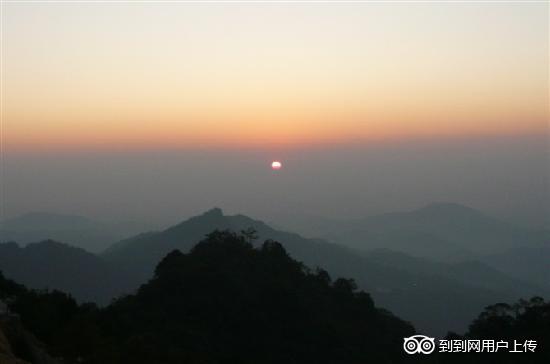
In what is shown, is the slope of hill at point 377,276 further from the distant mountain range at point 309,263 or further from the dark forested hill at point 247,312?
the dark forested hill at point 247,312

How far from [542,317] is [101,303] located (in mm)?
98806

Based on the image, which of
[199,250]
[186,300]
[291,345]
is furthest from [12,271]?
[291,345]

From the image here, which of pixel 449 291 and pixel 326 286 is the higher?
pixel 326 286

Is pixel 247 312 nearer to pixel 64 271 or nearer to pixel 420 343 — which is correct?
pixel 420 343

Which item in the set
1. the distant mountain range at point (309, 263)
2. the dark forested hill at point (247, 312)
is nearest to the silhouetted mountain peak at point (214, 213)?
the distant mountain range at point (309, 263)

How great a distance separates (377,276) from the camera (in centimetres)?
16900

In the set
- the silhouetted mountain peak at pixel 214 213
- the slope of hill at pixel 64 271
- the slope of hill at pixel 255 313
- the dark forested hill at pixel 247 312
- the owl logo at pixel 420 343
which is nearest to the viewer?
the owl logo at pixel 420 343

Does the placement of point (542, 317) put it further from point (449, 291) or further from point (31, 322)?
point (449, 291)

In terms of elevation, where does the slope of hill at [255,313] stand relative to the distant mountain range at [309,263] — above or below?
above

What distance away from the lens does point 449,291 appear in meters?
151

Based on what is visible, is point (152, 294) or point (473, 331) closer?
point (473, 331)

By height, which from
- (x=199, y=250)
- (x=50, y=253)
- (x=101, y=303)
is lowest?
(x=101, y=303)

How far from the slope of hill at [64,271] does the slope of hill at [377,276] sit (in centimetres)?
1105

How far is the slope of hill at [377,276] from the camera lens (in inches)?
5133
